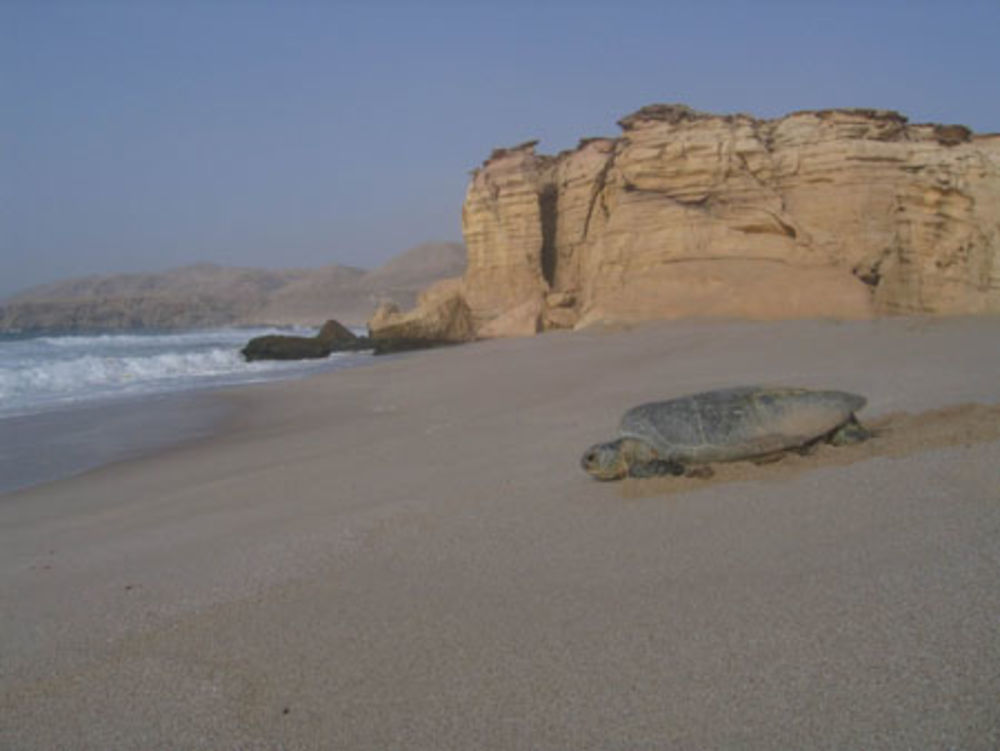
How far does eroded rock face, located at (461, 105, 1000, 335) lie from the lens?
15.8 meters

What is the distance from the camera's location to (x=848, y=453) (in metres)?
4.54

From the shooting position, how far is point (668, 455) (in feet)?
15.4

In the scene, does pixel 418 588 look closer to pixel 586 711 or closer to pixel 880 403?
pixel 586 711

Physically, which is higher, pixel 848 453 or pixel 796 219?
pixel 796 219

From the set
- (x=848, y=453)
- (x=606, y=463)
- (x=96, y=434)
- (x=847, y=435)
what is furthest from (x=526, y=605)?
(x=96, y=434)

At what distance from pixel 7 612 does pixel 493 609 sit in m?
2.35

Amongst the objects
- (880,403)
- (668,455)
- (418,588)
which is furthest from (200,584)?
(880,403)

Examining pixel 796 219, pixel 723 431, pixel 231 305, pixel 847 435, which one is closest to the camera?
pixel 723 431

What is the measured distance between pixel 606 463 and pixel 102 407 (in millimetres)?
10924

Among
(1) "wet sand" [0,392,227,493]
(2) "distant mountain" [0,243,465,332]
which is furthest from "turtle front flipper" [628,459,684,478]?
(2) "distant mountain" [0,243,465,332]

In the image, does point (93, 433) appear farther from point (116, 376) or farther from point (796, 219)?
point (796, 219)

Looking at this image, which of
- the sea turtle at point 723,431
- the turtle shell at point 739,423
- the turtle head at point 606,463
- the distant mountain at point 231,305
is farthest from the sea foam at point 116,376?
the distant mountain at point 231,305

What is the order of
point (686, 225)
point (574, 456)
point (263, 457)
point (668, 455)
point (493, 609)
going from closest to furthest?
point (493, 609), point (668, 455), point (574, 456), point (263, 457), point (686, 225)

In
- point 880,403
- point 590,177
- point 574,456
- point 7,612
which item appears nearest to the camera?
point 7,612
